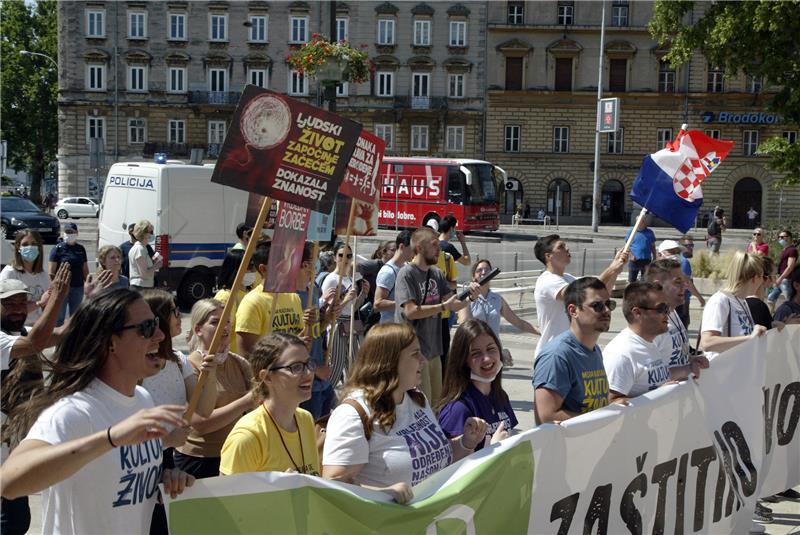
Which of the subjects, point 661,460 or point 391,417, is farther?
point 661,460

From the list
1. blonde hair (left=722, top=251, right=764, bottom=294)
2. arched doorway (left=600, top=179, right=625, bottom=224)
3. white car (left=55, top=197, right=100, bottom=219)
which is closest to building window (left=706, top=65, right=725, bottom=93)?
arched doorway (left=600, top=179, right=625, bottom=224)

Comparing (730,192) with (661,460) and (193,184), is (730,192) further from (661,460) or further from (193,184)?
(661,460)

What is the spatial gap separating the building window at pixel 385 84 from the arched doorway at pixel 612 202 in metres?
13.9

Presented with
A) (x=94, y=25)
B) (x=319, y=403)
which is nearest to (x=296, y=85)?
(x=94, y=25)

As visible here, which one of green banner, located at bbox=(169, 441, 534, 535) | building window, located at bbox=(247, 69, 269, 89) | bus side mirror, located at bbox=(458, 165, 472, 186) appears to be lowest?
green banner, located at bbox=(169, 441, 534, 535)

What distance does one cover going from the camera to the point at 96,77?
57875 millimetres

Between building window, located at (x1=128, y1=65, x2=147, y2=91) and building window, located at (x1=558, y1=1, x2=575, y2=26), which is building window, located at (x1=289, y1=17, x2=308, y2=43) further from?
building window, located at (x1=558, y1=1, x2=575, y2=26)

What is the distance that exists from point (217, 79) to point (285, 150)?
5562cm

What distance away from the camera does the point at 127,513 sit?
3.06 m

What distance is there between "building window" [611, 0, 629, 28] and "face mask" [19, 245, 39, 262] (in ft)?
173

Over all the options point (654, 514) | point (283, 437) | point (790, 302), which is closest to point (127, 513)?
point (283, 437)

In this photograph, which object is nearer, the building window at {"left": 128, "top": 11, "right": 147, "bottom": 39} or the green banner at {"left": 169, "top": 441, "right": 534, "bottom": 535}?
the green banner at {"left": 169, "top": 441, "right": 534, "bottom": 535}

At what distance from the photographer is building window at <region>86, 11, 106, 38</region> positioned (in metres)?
57.4

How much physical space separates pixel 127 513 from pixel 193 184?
1443 cm
